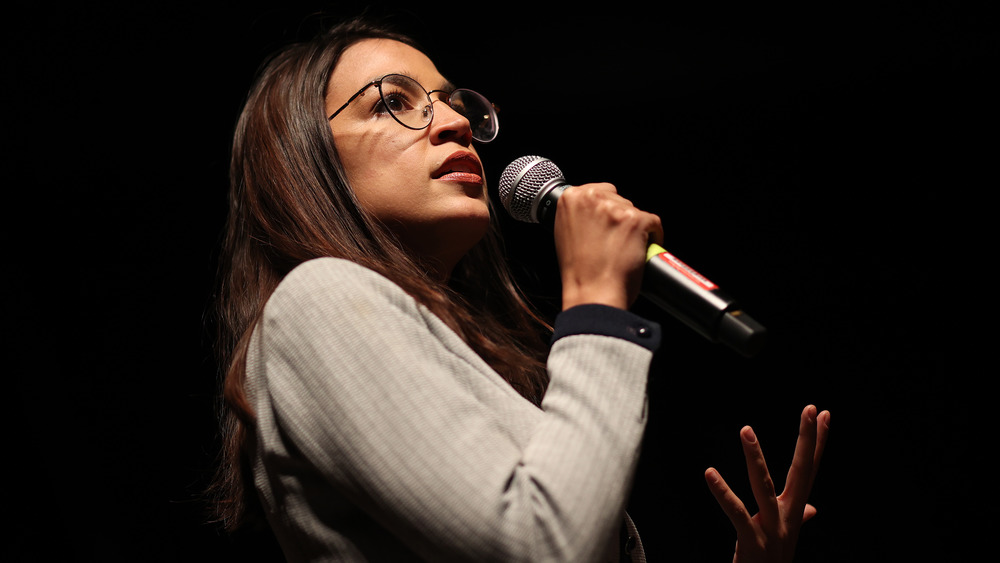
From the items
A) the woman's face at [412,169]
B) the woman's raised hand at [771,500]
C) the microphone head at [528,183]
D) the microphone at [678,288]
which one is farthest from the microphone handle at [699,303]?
the woman's raised hand at [771,500]

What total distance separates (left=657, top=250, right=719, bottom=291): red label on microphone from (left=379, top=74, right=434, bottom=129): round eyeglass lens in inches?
20.7

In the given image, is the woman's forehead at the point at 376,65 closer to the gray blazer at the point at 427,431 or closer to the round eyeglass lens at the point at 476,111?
the round eyeglass lens at the point at 476,111

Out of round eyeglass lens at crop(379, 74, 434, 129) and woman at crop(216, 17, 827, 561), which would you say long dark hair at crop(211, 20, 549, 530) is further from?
round eyeglass lens at crop(379, 74, 434, 129)

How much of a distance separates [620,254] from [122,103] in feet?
4.98

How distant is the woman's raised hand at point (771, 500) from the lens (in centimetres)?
121

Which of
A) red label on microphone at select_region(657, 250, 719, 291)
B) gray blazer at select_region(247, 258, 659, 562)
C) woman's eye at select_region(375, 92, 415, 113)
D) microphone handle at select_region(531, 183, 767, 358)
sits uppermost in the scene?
woman's eye at select_region(375, 92, 415, 113)

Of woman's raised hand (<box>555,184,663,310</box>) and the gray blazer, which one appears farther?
woman's raised hand (<box>555,184,663,310</box>)

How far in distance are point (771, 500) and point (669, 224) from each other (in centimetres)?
103

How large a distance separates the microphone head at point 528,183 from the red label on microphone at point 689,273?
0.79 ft

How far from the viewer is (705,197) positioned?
204 centimetres

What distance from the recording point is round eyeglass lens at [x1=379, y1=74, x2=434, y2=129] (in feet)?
3.89

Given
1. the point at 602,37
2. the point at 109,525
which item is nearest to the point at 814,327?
the point at 602,37

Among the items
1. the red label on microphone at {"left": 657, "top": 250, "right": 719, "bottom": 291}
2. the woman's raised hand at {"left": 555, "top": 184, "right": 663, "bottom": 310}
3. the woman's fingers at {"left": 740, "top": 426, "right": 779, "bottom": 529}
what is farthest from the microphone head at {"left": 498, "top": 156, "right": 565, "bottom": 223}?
the woman's fingers at {"left": 740, "top": 426, "right": 779, "bottom": 529}

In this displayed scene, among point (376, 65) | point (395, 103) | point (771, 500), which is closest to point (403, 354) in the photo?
point (395, 103)
